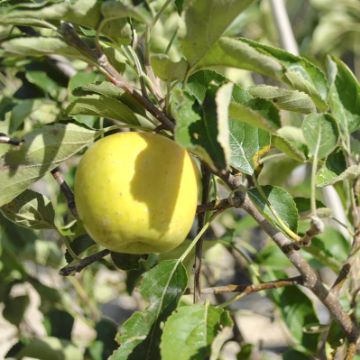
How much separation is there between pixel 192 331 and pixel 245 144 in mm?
268

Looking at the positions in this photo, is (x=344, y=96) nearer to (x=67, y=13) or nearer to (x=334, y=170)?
(x=334, y=170)

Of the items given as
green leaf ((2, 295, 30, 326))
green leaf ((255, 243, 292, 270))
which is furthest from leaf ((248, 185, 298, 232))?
green leaf ((2, 295, 30, 326))

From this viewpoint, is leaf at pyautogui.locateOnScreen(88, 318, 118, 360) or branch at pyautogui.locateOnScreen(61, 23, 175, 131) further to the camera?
leaf at pyautogui.locateOnScreen(88, 318, 118, 360)

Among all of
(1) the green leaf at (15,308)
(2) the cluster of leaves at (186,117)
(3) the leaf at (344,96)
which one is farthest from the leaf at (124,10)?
(1) the green leaf at (15,308)

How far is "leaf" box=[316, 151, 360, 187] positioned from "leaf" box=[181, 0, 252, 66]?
0.85 ft

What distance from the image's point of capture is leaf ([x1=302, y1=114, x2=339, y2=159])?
911mm

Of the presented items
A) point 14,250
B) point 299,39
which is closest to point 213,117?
point 14,250

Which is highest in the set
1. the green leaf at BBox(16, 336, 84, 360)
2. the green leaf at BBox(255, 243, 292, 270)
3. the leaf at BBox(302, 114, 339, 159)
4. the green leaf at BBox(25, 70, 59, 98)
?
the leaf at BBox(302, 114, 339, 159)

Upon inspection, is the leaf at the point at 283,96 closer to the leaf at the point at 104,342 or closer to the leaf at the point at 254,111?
the leaf at the point at 254,111

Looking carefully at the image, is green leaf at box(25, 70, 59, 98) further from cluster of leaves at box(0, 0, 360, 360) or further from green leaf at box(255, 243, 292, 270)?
green leaf at box(255, 243, 292, 270)

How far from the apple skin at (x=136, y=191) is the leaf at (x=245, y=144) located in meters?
0.12

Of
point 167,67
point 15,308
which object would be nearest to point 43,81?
point 15,308

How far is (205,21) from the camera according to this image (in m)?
0.73

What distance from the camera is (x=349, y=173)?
2.97ft
